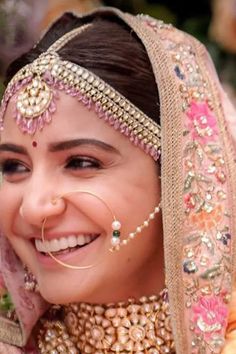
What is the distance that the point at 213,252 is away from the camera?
1.67m

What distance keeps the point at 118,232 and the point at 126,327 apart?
0.17m

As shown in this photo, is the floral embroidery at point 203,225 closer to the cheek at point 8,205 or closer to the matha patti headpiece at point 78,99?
the matha patti headpiece at point 78,99

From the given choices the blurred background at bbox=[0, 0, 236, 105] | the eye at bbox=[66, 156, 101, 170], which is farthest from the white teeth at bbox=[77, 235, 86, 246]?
the blurred background at bbox=[0, 0, 236, 105]

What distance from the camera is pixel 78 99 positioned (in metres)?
1.67

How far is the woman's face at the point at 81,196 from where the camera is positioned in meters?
1.64

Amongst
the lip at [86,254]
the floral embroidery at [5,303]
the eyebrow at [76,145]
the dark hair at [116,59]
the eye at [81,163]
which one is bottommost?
the floral embroidery at [5,303]

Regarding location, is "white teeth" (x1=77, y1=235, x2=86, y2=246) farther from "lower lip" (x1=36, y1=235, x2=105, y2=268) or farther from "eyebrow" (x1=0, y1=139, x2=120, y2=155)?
"eyebrow" (x1=0, y1=139, x2=120, y2=155)

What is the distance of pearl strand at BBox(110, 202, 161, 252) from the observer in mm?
1643

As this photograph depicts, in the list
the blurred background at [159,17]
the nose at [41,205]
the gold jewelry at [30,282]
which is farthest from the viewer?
the blurred background at [159,17]

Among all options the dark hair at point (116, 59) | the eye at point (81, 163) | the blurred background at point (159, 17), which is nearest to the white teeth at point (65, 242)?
the eye at point (81, 163)

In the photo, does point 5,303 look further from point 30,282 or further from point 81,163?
point 81,163

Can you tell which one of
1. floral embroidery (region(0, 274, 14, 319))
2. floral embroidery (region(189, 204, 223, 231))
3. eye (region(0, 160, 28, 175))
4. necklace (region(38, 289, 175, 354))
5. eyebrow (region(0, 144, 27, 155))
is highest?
eyebrow (region(0, 144, 27, 155))

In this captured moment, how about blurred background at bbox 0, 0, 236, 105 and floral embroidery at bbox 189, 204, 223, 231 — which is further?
blurred background at bbox 0, 0, 236, 105

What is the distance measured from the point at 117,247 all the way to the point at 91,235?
0.15 ft
